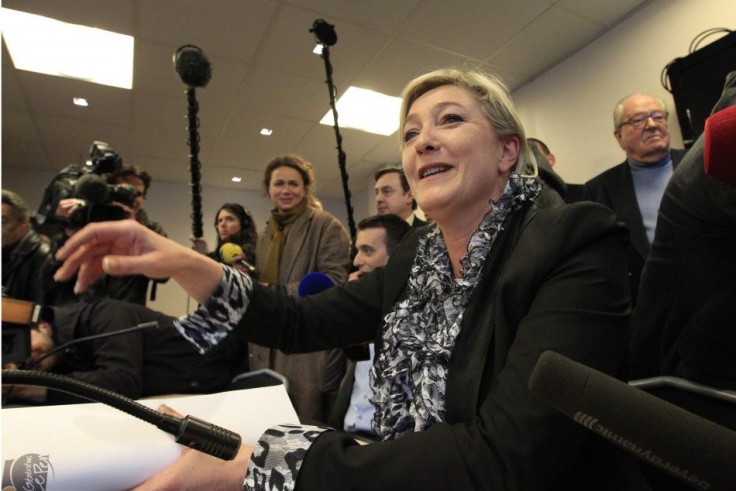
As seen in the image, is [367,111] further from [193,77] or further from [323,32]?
[193,77]

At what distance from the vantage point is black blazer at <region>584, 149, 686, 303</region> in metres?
1.79

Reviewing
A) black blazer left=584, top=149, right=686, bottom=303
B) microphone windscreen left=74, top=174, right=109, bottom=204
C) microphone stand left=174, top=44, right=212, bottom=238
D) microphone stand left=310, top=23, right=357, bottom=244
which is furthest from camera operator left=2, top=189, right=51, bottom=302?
black blazer left=584, top=149, right=686, bottom=303

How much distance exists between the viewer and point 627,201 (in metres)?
1.94

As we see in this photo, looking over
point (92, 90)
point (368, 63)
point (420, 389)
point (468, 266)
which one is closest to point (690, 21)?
point (368, 63)

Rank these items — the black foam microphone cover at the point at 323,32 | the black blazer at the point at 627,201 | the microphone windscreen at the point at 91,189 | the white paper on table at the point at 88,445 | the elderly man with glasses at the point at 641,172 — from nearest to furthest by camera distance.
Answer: the white paper on table at the point at 88,445 < the microphone windscreen at the point at 91,189 < the black blazer at the point at 627,201 < the elderly man with glasses at the point at 641,172 < the black foam microphone cover at the point at 323,32

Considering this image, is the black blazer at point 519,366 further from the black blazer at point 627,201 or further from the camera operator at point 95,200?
the black blazer at point 627,201

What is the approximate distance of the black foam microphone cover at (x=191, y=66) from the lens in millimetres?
1242

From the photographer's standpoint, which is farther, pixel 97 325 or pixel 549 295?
pixel 97 325

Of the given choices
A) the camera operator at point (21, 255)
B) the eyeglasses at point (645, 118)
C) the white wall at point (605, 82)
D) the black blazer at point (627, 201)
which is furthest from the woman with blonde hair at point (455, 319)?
the white wall at point (605, 82)

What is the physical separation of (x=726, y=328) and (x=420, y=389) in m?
0.42

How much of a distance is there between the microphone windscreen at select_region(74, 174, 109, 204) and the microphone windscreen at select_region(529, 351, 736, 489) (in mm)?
881

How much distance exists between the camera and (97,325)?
4.74ft

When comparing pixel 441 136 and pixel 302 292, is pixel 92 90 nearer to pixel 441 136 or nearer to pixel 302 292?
pixel 302 292

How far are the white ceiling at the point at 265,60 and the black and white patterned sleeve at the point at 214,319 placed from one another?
2209mm
